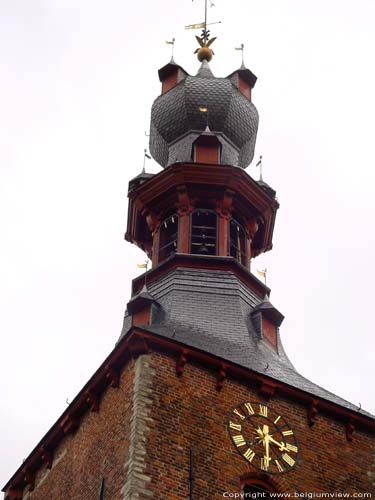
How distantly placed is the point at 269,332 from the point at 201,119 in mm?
8994

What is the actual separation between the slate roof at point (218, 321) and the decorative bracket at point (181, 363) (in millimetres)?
637

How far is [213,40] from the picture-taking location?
135 feet

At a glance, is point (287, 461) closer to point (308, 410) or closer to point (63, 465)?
point (308, 410)

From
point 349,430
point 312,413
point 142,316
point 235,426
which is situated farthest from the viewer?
point 142,316

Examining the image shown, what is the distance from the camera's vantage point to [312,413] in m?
26.7

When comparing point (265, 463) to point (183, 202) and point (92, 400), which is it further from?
point (183, 202)

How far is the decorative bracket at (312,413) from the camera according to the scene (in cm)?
2665

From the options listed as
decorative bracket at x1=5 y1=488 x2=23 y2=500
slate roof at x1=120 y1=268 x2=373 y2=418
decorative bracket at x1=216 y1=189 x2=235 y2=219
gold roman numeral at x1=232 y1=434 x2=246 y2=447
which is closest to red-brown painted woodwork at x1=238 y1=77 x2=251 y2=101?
decorative bracket at x1=216 y1=189 x2=235 y2=219

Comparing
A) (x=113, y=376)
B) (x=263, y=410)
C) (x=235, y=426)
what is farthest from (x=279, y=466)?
(x=113, y=376)

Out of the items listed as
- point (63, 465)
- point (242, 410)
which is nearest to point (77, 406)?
point (63, 465)

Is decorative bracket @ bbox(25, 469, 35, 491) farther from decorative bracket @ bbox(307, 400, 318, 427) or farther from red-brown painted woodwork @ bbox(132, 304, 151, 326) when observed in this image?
decorative bracket @ bbox(307, 400, 318, 427)

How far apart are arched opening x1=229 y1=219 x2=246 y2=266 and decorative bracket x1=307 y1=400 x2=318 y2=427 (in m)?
6.82

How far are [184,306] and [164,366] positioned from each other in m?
3.89

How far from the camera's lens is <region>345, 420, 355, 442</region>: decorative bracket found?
26.9 meters
